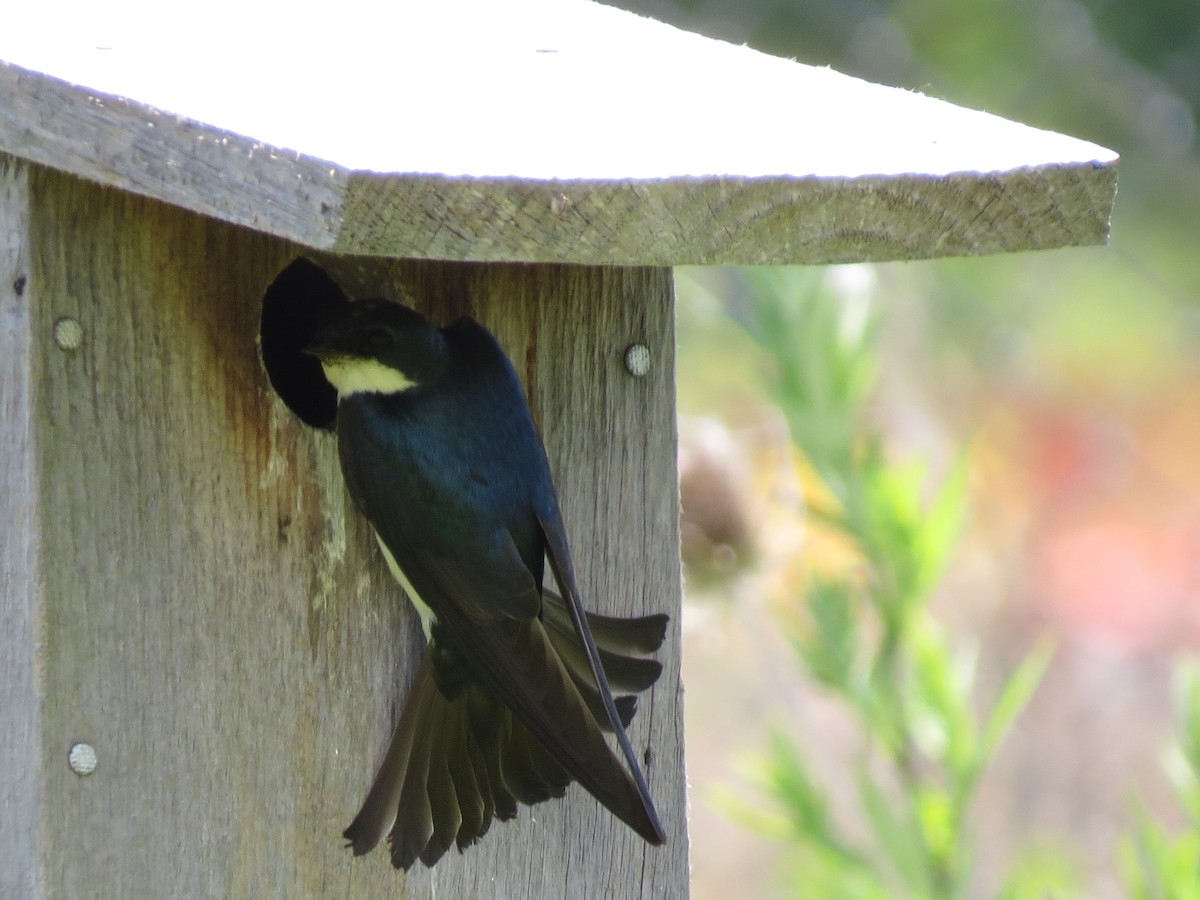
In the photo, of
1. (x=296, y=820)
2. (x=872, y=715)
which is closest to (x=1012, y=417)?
(x=872, y=715)

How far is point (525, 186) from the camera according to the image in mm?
990

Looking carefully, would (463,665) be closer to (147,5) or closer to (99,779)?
(99,779)

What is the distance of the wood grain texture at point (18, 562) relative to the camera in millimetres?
1228

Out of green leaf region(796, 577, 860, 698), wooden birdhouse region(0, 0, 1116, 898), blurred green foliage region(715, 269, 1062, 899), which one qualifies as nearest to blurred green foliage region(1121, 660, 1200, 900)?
blurred green foliage region(715, 269, 1062, 899)

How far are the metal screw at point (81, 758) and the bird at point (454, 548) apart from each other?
→ 198 millimetres

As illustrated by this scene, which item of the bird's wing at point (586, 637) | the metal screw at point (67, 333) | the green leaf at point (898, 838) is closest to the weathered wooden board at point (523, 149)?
the metal screw at point (67, 333)

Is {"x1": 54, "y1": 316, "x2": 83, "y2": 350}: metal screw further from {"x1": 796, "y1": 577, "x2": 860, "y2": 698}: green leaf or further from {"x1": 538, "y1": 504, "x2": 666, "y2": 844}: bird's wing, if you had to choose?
{"x1": 796, "y1": 577, "x2": 860, "y2": 698}: green leaf

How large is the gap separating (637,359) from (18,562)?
50 cm

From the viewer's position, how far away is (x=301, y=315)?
4.45 feet

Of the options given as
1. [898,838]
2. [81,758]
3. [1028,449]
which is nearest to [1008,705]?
[898,838]

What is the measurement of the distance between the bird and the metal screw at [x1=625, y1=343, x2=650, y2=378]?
0.37 ft

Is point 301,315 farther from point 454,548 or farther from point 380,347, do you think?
point 454,548

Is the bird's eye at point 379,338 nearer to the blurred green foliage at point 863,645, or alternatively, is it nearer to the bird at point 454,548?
the bird at point 454,548

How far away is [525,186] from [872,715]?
1061 mm
